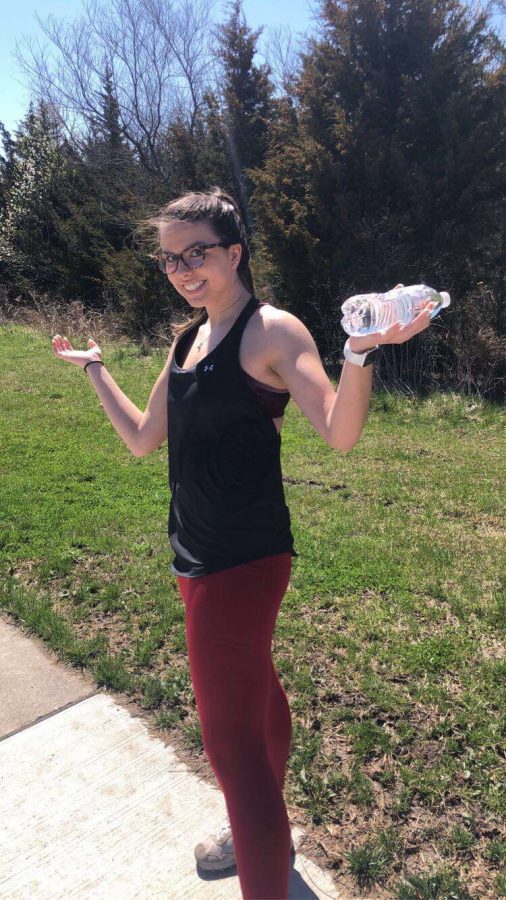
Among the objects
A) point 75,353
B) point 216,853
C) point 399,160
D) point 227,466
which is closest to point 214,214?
point 227,466

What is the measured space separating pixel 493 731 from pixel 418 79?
8.95 metres

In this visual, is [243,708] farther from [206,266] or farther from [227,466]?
[206,266]

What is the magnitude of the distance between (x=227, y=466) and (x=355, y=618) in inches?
75.1

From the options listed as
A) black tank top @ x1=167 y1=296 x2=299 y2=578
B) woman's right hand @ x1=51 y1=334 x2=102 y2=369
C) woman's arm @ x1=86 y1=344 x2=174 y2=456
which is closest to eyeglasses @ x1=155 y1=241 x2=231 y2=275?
black tank top @ x1=167 y1=296 x2=299 y2=578

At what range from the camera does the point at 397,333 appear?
4.41 ft

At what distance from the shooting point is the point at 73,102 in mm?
21375

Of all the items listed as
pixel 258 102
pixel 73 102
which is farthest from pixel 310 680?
pixel 73 102

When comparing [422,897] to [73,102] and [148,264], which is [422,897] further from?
[73,102]

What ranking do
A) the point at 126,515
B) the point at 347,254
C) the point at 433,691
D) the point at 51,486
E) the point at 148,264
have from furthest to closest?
the point at 148,264, the point at 347,254, the point at 51,486, the point at 126,515, the point at 433,691

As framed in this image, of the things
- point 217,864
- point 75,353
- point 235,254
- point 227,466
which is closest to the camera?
→ point 227,466

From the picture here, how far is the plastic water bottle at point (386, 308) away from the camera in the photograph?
1.34 metres

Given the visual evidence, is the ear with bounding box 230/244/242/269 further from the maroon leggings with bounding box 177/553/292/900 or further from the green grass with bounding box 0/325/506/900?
the green grass with bounding box 0/325/506/900

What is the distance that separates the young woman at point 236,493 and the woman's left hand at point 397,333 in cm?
11

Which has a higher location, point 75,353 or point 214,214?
point 214,214
